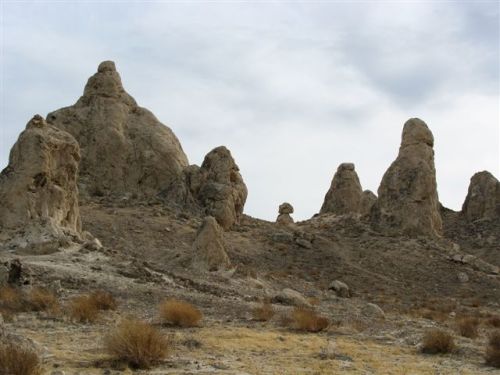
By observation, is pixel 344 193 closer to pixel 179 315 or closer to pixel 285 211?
pixel 285 211

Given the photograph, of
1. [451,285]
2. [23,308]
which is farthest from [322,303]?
[451,285]

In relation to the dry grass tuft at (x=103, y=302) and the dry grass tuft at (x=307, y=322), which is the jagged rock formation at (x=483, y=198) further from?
the dry grass tuft at (x=103, y=302)

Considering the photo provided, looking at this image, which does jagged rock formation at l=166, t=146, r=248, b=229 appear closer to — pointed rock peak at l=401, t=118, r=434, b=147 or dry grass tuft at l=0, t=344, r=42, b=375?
pointed rock peak at l=401, t=118, r=434, b=147

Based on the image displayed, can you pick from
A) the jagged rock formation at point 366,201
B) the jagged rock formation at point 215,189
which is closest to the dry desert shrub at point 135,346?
the jagged rock formation at point 215,189

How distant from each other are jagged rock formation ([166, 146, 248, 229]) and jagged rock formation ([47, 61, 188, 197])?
969 millimetres

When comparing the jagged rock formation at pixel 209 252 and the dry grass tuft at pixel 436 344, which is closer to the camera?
the dry grass tuft at pixel 436 344

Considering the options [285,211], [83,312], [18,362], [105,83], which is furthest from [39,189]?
[285,211]

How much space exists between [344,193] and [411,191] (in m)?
15.4

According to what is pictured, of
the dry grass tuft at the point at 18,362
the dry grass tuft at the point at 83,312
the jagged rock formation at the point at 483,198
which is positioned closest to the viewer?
the dry grass tuft at the point at 18,362

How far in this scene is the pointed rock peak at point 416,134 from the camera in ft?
156

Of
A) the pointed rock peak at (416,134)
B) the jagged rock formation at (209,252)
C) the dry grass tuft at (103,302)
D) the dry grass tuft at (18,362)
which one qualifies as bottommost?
the dry grass tuft at (18,362)

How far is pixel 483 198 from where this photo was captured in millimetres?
56312

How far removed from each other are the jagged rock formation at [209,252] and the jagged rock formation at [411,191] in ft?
69.9

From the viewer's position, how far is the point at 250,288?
79.6 ft
